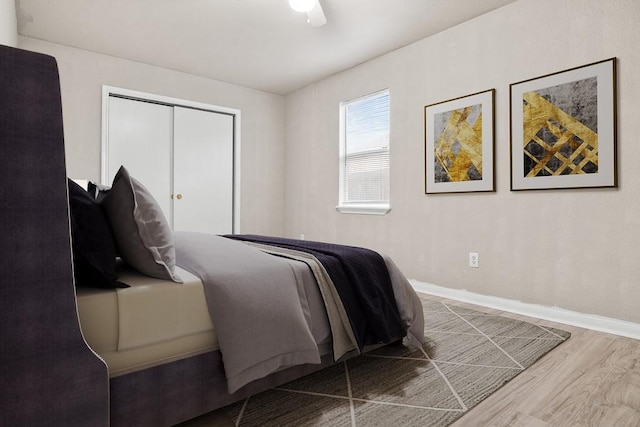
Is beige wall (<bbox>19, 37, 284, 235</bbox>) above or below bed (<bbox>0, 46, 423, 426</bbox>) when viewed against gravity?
above

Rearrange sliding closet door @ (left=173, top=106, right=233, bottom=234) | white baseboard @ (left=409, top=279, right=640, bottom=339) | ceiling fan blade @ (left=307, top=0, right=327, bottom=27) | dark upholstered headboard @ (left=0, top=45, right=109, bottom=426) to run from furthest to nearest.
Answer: sliding closet door @ (left=173, top=106, right=233, bottom=234) < ceiling fan blade @ (left=307, top=0, right=327, bottom=27) < white baseboard @ (left=409, top=279, right=640, bottom=339) < dark upholstered headboard @ (left=0, top=45, right=109, bottom=426)

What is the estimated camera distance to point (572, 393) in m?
1.59

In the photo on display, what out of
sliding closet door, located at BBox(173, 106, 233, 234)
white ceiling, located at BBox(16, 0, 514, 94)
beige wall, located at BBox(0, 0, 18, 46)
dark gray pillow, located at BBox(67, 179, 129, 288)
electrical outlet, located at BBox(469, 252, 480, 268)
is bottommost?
electrical outlet, located at BBox(469, 252, 480, 268)

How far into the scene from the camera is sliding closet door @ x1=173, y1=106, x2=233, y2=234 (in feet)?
14.6

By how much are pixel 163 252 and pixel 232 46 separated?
3.02m

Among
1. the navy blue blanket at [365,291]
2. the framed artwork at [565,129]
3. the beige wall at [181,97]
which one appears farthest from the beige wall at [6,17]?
the framed artwork at [565,129]

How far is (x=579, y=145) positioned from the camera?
2.54 m

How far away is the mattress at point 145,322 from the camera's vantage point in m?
1.13

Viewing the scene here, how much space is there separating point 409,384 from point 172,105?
4.04 metres

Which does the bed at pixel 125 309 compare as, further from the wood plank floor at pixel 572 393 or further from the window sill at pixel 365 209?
the window sill at pixel 365 209

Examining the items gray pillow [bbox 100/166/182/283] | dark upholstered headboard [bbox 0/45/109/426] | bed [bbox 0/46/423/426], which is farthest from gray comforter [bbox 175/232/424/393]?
dark upholstered headboard [bbox 0/45/109/426]

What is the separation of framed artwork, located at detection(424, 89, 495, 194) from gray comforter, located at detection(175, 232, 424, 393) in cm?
203

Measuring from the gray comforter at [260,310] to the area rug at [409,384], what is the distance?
162mm

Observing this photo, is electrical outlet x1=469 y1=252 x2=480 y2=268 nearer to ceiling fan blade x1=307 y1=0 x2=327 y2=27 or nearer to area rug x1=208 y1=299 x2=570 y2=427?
area rug x1=208 y1=299 x2=570 y2=427
